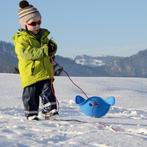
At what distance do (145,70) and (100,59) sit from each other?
1342 cm

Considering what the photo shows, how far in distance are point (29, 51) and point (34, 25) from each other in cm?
38

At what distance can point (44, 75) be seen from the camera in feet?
20.8

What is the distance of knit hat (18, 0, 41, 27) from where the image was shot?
21.4 feet

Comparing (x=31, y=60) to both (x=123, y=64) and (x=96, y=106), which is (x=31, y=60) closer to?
(x=96, y=106)

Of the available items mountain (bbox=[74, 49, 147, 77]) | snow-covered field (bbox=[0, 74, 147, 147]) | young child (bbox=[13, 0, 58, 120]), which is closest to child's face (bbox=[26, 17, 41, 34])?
young child (bbox=[13, 0, 58, 120])

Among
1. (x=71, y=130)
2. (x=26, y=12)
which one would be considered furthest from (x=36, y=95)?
(x=71, y=130)

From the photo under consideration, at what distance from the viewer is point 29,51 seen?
6219mm

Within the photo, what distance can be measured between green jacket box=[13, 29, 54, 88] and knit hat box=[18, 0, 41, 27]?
0.59ft

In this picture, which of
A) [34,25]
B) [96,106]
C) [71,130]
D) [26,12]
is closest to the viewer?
[71,130]

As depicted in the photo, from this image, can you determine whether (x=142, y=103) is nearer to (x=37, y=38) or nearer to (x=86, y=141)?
(x=37, y=38)

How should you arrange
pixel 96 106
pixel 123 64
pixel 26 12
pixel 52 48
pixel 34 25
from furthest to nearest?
1. pixel 123 64
2. pixel 96 106
3. pixel 26 12
4. pixel 34 25
5. pixel 52 48

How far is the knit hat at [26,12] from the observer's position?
6520 millimetres

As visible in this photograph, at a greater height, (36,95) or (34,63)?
(34,63)

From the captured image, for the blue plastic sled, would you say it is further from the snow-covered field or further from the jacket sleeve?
the jacket sleeve
